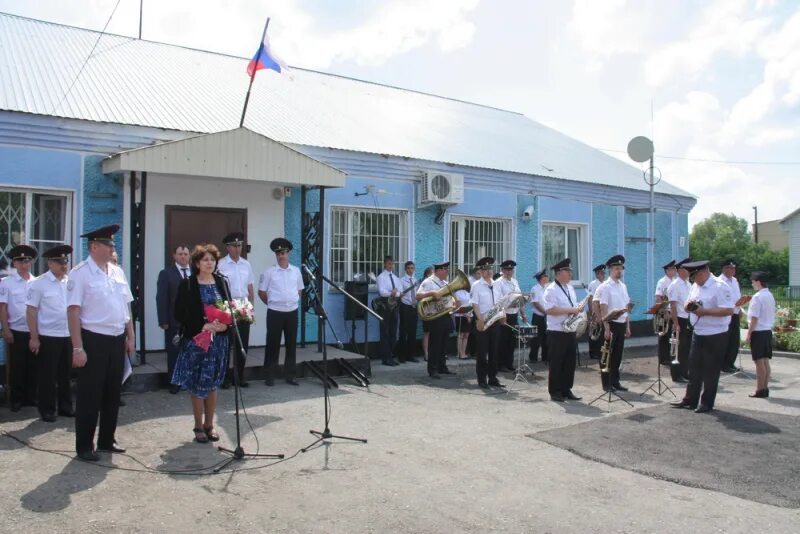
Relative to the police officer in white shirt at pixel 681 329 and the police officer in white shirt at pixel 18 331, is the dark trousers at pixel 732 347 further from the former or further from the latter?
the police officer in white shirt at pixel 18 331

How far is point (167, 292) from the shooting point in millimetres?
8477

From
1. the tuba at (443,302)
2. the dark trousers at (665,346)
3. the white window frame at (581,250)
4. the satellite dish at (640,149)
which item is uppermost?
the satellite dish at (640,149)

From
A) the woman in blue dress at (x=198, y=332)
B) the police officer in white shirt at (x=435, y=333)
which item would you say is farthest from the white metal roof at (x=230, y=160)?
the woman in blue dress at (x=198, y=332)

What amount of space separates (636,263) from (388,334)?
8.08 m

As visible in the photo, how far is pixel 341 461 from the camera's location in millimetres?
6098

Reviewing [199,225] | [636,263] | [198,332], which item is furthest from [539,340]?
[198,332]

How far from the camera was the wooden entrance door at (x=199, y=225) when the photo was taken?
10.2 meters

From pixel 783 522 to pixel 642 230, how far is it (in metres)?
13.2

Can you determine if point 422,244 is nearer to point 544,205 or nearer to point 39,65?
point 544,205

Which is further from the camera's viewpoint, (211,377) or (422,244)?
(422,244)

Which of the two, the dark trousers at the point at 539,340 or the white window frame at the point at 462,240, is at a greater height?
the white window frame at the point at 462,240

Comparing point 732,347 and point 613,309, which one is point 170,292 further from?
point 732,347

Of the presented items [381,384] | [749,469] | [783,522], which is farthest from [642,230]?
[783,522]

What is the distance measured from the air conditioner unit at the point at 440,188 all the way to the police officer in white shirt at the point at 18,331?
22.8ft
